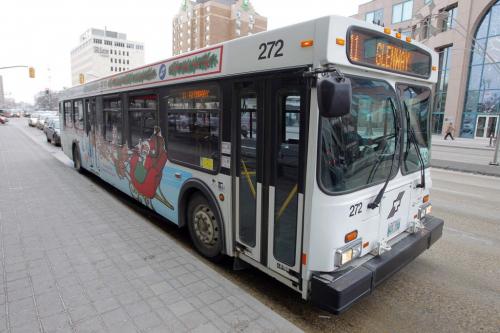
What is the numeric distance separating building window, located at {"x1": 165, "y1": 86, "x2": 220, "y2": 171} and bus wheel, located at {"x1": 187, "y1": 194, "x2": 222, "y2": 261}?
0.57m

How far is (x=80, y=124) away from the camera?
989cm

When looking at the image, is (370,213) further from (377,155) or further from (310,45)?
(310,45)

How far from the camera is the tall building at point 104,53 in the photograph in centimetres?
10694

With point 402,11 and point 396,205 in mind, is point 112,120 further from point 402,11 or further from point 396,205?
point 402,11

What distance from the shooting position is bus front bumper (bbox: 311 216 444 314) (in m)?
2.79

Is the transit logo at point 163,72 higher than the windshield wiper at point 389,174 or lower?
higher

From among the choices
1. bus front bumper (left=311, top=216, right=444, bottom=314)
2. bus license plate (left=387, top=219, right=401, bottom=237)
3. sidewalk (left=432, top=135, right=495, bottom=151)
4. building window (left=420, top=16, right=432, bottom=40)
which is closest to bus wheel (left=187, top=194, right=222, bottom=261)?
bus front bumper (left=311, top=216, right=444, bottom=314)

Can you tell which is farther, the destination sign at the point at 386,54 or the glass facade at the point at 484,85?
the glass facade at the point at 484,85

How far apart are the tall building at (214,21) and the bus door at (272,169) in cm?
8983

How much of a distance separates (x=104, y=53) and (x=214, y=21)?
43.7m

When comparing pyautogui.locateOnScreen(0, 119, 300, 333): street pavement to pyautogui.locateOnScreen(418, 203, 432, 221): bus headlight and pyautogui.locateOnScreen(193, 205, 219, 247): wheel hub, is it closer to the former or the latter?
pyautogui.locateOnScreen(193, 205, 219, 247): wheel hub

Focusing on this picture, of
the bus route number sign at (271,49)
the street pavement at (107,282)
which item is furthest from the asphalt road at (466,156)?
the street pavement at (107,282)

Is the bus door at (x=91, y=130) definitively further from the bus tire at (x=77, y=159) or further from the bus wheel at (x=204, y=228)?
the bus wheel at (x=204, y=228)

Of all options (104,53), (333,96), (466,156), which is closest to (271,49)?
(333,96)
